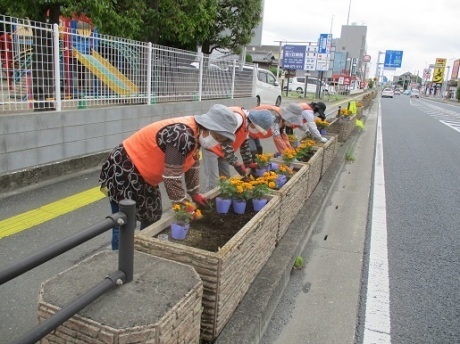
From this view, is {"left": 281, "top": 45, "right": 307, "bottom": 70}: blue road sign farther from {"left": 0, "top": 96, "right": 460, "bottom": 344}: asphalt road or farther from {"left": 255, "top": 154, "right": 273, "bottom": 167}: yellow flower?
{"left": 255, "top": 154, "right": 273, "bottom": 167}: yellow flower

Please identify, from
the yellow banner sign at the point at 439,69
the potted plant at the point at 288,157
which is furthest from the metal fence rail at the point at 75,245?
the yellow banner sign at the point at 439,69

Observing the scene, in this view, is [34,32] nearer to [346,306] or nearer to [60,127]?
[60,127]

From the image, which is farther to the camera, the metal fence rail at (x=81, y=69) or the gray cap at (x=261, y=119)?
the metal fence rail at (x=81, y=69)

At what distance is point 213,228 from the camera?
121 inches

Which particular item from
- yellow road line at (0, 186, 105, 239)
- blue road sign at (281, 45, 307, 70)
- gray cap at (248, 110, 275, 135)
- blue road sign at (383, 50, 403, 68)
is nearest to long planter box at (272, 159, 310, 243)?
gray cap at (248, 110, 275, 135)

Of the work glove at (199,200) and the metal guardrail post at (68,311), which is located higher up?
the metal guardrail post at (68,311)

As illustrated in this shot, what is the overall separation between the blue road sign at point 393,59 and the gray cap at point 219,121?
5211cm

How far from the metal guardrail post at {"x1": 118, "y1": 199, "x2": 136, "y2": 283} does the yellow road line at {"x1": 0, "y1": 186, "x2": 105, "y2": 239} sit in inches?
109

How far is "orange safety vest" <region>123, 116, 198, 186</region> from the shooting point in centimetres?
269

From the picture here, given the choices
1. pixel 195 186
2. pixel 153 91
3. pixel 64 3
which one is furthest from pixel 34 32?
pixel 195 186

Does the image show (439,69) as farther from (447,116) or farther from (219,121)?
(219,121)

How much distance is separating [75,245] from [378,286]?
2.99 meters

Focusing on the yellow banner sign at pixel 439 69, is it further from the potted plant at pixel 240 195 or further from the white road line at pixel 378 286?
the potted plant at pixel 240 195

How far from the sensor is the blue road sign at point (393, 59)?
49000 millimetres
